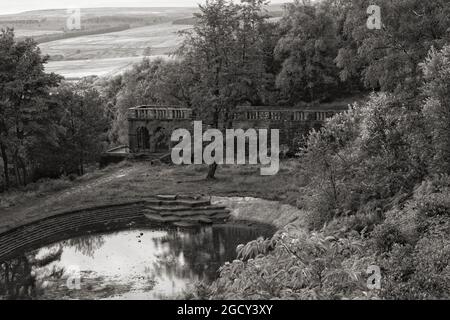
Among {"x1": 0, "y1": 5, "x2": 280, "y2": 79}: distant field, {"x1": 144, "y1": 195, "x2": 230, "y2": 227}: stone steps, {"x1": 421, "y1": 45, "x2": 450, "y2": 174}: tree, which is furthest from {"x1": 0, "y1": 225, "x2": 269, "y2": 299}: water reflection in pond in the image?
{"x1": 0, "y1": 5, "x2": 280, "y2": 79}: distant field

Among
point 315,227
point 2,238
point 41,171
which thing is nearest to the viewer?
point 315,227

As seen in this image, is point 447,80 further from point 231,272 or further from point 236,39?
point 236,39

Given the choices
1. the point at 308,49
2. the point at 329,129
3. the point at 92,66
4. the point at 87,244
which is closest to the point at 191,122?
the point at 308,49

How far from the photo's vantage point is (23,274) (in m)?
27.8

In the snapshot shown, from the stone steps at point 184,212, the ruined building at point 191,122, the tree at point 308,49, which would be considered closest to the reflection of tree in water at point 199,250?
the stone steps at point 184,212

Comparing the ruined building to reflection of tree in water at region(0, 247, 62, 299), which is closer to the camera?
reflection of tree in water at region(0, 247, 62, 299)

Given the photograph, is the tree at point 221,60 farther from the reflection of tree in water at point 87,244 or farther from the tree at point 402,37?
the reflection of tree in water at point 87,244

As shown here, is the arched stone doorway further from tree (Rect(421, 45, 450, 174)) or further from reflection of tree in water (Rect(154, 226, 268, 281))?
tree (Rect(421, 45, 450, 174))

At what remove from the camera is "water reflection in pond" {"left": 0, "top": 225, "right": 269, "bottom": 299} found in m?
25.3

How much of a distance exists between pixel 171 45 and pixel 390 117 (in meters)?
54.2


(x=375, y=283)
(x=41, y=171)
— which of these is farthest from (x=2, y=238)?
(x=375, y=283)

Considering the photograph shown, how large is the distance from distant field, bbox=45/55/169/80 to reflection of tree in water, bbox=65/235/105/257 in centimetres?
4202

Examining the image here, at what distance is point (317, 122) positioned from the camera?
46312 mm

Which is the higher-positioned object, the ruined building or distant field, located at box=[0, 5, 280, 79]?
distant field, located at box=[0, 5, 280, 79]
